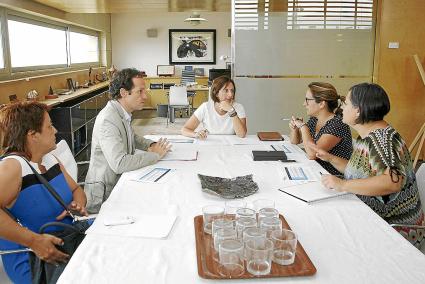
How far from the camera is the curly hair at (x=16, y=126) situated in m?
1.72

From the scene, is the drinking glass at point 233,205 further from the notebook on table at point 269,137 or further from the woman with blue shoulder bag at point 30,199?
the notebook on table at point 269,137

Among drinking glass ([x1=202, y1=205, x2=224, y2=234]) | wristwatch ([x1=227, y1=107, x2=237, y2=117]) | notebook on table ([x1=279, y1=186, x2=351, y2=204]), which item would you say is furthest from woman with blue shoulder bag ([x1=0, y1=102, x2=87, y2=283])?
wristwatch ([x1=227, y1=107, x2=237, y2=117])

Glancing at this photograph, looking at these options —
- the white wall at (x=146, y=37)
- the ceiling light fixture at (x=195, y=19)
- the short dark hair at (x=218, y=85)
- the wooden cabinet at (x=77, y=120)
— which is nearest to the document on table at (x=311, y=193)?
the short dark hair at (x=218, y=85)

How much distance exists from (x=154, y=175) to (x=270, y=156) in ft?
2.60

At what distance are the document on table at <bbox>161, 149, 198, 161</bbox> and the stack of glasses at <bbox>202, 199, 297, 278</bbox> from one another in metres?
1.11

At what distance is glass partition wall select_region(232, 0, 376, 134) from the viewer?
15.9 ft

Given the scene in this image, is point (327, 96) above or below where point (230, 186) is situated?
above

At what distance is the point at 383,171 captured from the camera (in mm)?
1846

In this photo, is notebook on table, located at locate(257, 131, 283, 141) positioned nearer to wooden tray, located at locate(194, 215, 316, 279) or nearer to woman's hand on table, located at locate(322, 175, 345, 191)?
woman's hand on table, located at locate(322, 175, 345, 191)

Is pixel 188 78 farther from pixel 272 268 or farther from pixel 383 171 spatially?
pixel 272 268

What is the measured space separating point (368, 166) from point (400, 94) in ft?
11.8

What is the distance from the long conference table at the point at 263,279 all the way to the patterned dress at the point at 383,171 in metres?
0.22

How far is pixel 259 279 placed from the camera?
3.78 feet

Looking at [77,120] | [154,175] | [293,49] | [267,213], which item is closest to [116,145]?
[154,175]
